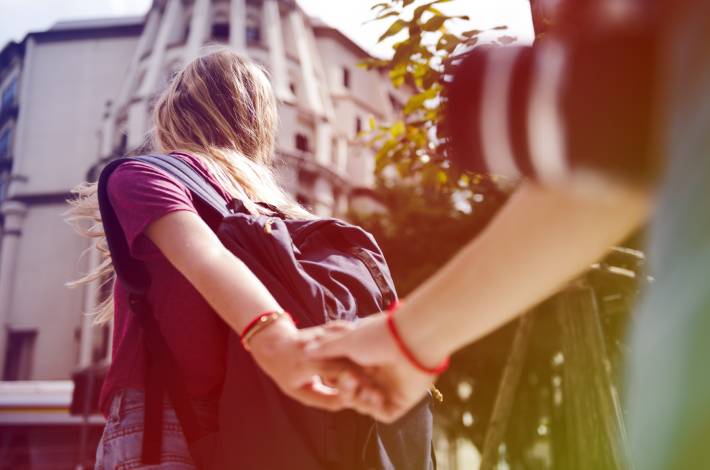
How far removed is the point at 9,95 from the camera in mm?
33406

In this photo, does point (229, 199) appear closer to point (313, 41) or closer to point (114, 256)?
point (114, 256)

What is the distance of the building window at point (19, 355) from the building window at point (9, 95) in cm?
1036

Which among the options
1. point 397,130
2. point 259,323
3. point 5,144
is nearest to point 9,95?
point 5,144

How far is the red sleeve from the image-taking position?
1.79 m

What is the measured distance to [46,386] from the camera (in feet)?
46.8

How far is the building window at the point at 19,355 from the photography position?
94.4ft

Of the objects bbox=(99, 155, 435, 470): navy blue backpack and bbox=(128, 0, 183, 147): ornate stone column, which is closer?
bbox=(99, 155, 435, 470): navy blue backpack

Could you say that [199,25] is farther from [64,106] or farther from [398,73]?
[398,73]

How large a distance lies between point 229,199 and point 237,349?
486 mm

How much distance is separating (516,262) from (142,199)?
100cm

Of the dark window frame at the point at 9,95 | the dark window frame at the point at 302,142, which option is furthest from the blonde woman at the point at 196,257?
the dark window frame at the point at 9,95

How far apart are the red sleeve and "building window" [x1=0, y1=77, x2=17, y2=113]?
3408cm

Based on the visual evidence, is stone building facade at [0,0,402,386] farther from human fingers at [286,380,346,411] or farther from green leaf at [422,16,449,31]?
human fingers at [286,380,346,411]

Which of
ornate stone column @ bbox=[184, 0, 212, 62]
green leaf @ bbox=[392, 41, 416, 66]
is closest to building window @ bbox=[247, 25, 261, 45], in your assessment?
ornate stone column @ bbox=[184, 0, 212, 62]
